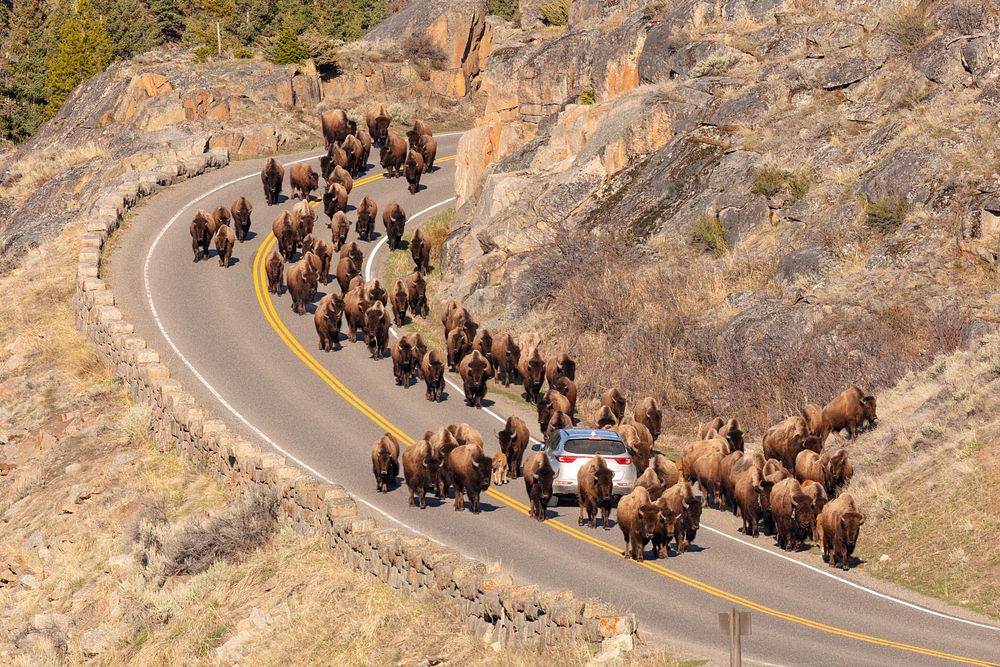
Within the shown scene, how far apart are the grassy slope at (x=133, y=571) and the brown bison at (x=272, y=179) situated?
12.1 metres

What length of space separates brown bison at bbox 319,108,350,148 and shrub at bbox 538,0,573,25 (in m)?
11.1

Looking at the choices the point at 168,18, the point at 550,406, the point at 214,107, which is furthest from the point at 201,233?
the point at 168,18

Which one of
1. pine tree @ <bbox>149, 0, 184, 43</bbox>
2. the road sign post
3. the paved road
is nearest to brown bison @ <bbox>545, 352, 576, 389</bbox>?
the paved road

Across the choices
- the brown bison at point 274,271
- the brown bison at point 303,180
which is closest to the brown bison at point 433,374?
the brown bison at point 274,271

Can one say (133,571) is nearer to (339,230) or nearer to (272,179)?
(339,230)

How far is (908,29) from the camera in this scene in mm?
44312

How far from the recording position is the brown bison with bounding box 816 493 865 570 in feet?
78.5

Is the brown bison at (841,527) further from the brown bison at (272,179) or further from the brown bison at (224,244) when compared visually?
the brown bison at (272,179)

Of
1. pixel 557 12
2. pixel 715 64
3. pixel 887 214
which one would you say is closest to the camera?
pixel 887 214

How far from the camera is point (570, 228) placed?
146 ft

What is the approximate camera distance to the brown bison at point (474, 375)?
3500 centimetres

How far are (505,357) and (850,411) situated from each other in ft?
32.8

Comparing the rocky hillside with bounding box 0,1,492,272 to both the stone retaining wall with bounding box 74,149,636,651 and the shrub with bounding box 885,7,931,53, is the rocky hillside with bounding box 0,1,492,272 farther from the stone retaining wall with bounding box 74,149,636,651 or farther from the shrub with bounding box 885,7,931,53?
the shrub with bounding box 885,7,931,53

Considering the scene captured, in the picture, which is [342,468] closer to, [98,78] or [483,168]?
[483,168]
